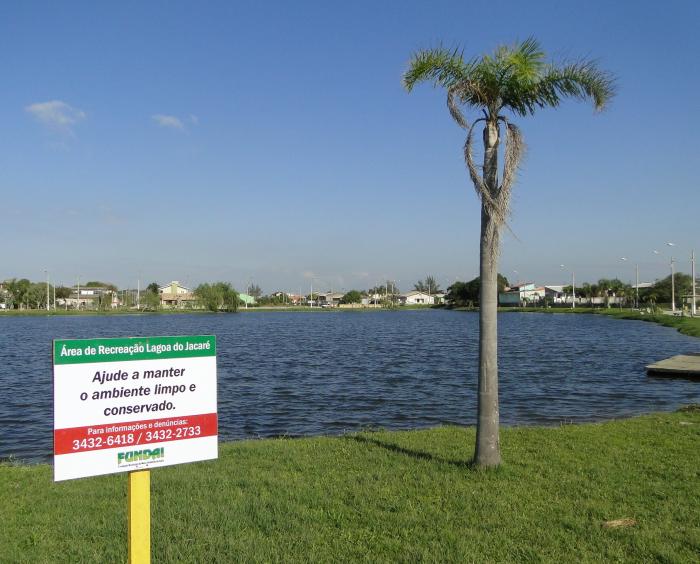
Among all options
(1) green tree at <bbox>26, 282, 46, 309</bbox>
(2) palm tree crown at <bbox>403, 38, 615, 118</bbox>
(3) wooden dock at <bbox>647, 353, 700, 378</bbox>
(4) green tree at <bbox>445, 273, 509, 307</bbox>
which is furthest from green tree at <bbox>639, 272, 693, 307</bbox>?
(1) green tree at <bbox>26, 282, 46, 309</bbox>

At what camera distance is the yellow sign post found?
4762 millimetres

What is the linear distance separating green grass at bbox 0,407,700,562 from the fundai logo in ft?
5.20

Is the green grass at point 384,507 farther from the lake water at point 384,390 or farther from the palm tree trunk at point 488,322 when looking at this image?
the lake water at point 384,390

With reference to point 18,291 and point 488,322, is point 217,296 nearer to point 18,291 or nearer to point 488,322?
point 18,291

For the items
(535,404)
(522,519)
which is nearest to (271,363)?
(535,404)

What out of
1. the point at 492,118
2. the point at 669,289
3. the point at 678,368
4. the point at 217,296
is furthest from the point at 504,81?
the point at 217,296

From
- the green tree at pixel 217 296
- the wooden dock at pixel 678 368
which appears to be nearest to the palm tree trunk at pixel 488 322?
the wooden dock at pixel 678 368

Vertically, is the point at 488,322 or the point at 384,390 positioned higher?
the point at 488,322

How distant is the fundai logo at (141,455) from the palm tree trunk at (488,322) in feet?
18.0

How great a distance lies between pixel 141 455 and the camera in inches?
191

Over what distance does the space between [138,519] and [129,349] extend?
4.25ft

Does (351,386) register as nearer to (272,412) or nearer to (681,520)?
(272,412)

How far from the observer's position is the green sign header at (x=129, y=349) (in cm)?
462

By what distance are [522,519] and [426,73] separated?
21.2 ft
